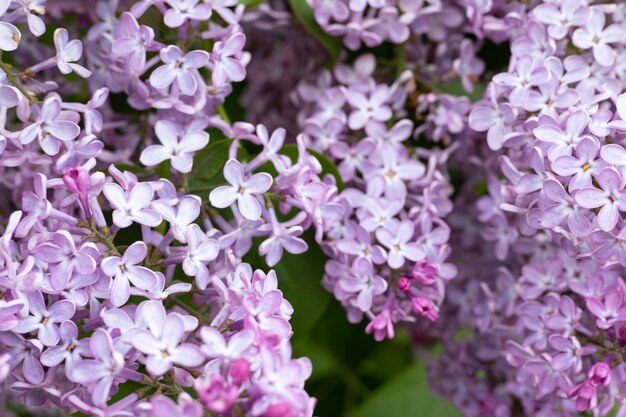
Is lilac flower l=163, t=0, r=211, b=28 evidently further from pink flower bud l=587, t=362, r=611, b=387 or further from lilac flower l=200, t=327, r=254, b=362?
pink flower bud l=587, t=362, r=611, b=387

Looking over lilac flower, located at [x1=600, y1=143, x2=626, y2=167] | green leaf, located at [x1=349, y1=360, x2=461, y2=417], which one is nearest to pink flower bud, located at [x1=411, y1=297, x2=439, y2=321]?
lilac flower, located at [x1=600, y1=143, x2=626, y2=167]

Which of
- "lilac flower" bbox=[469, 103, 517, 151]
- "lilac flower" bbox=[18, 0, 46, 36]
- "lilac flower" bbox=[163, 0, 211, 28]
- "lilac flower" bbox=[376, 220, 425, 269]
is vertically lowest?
"lilac flower" bbox=[376, 220, 425, 269]

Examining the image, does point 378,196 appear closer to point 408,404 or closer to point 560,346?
point 560,346

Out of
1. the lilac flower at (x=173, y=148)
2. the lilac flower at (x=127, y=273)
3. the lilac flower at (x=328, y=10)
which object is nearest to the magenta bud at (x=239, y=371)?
the lilac flower at (x=127, y=273)

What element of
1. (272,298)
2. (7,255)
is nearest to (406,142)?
(272,298)

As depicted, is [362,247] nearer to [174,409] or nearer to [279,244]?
[279,244]

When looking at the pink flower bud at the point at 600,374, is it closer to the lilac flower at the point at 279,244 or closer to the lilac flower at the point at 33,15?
the lilac flower at the point at 279,244
